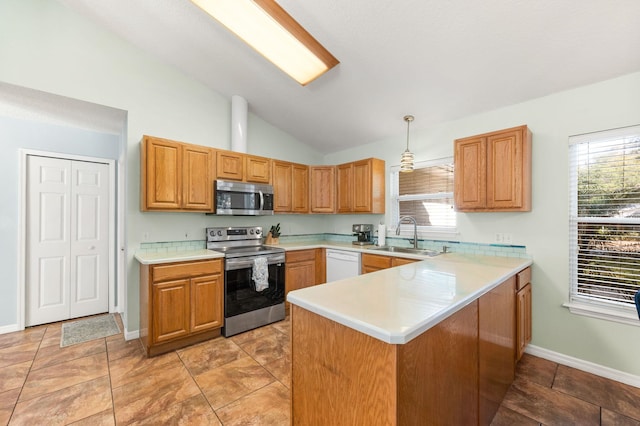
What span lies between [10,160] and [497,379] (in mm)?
5110

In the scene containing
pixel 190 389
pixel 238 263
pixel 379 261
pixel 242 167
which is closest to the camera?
pixel 190 389

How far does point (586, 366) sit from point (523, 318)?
649mm

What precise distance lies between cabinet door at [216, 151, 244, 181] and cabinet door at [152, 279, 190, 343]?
4.37ft

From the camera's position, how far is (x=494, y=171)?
8.69 ft

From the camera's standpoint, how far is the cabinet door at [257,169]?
3605 millimetres

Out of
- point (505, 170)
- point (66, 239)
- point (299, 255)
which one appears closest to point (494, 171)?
point (505, 170)

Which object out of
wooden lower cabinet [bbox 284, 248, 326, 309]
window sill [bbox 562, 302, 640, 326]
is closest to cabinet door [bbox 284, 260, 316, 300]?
wooden lower cabinet [bbox 284, 248, 326, 309]

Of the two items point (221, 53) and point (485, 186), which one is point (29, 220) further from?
point (485, 186)

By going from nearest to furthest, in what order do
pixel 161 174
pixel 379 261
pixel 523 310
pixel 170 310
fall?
1. pixel 523 310
2. pixel 170 310
3. pixel 161 174
4. pixel 379 261

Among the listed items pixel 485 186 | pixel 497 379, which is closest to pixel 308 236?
pixel 485 186

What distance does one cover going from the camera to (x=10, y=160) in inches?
121

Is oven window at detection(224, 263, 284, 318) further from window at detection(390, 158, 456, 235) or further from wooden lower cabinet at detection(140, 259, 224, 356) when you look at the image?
window at detection(390, 158, 456, 235)

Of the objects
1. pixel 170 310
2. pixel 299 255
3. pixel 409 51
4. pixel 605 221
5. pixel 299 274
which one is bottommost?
pixel 170 310

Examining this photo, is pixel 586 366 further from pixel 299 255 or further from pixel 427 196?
pixel 299 255
